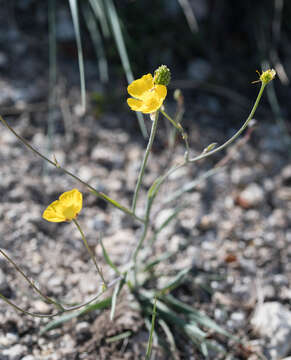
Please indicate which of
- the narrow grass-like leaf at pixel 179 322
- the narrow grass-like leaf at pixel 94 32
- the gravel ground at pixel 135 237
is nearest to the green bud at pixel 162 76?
the gravel ground at pixel 135 237

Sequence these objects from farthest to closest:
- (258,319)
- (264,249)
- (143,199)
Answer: (143,199)
(264,249)
(258,319)

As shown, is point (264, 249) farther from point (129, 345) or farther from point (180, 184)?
point (129, 345)

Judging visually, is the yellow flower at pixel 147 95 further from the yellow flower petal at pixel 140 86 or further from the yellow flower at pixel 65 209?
the yellow flower at pixel 65 209

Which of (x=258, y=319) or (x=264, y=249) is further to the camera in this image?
(x=264, y=249)

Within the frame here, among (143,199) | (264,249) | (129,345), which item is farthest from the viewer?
(143,199)

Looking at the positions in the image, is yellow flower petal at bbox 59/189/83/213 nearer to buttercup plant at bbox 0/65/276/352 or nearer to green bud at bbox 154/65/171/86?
buttercup plant at bbox 0/65/276/352

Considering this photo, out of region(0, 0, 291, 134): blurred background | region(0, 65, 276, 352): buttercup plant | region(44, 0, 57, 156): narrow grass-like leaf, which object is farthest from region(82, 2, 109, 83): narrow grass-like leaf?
region(0, 65, 276, 352): buttercup plant

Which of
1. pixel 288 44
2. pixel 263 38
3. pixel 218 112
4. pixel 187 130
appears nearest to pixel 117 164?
pixel 187 130
